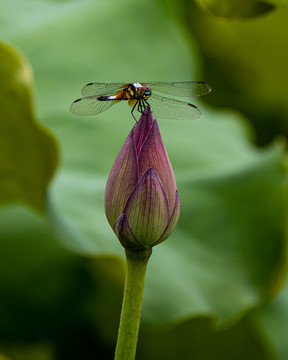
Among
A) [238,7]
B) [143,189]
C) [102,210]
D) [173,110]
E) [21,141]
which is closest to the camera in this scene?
[143,189]

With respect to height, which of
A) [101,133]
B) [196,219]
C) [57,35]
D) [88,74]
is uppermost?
[57,35]

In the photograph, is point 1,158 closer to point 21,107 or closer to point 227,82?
point 21,107

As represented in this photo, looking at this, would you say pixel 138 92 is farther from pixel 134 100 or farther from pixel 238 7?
pixel 238 7

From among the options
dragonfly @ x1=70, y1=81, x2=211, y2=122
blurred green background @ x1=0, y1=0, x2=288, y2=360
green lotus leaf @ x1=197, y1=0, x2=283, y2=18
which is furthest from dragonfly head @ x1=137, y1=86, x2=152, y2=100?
blurred green background @ x1=0, y1=0, x2=288, y2=360

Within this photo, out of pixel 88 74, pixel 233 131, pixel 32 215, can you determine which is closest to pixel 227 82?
pixel 233 131

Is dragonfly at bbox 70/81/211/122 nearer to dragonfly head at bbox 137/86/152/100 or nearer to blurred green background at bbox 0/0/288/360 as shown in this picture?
dragonfly head at bbox 137/86/152/100

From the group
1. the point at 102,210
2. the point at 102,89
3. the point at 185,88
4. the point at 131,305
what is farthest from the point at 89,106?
the point at 102,210
